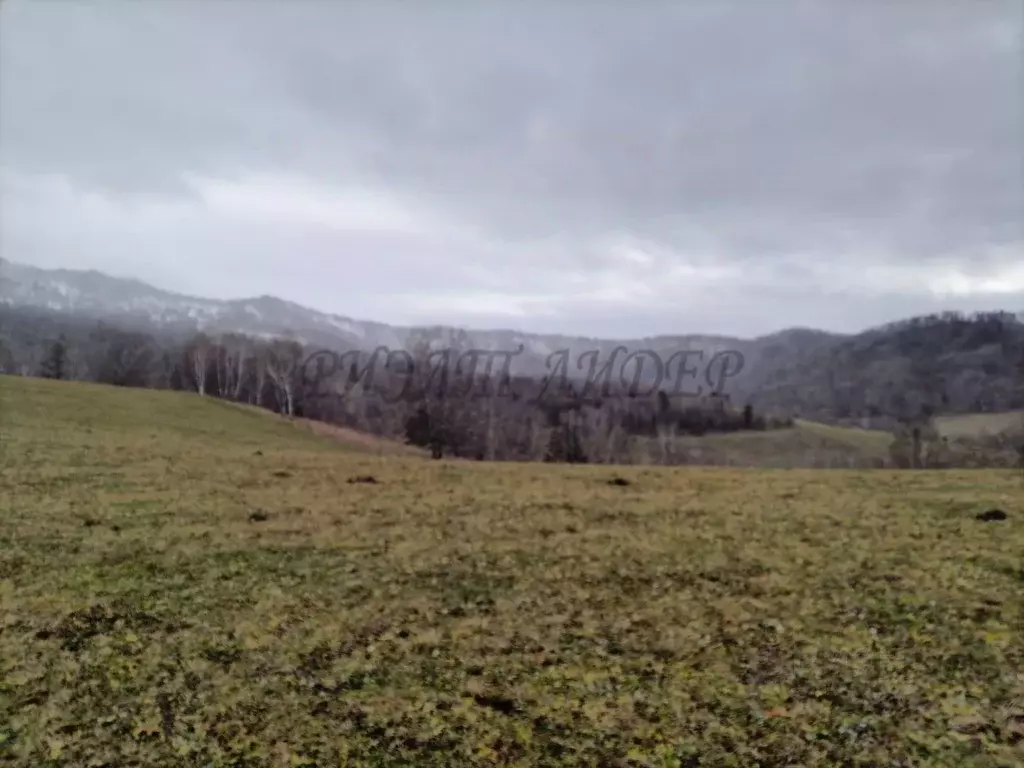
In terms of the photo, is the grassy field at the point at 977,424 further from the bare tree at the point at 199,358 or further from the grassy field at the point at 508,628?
the bare tree at the point at 199,358

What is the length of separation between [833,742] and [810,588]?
176 inches

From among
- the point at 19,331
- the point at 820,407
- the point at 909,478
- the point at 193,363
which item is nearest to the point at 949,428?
the point at 820,407

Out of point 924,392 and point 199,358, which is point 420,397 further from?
point 924,392

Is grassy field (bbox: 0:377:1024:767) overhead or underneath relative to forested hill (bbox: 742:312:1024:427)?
underneath

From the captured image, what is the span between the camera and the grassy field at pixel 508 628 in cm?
665

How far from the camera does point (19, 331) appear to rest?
Result: 127438 mm

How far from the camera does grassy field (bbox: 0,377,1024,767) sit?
6.65 metres

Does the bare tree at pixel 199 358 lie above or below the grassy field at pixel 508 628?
above

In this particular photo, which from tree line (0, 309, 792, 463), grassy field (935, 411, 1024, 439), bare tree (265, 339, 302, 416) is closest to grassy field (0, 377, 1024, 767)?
tree line (0, 309, 792, 463)

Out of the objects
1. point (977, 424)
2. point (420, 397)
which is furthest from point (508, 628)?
point (977, 424)

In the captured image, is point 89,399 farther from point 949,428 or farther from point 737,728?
point 949,428

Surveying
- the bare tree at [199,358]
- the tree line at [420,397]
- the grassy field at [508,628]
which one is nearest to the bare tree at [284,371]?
the tree line at [420,397]

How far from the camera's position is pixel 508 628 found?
9.38 metres

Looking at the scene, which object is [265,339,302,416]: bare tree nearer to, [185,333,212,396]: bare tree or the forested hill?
[185,333,212,396]: bare tree
